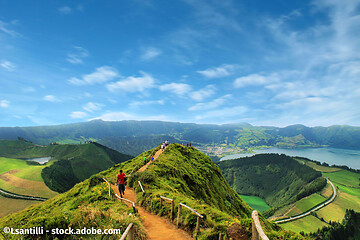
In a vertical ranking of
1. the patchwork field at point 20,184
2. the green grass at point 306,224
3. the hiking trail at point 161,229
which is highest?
the hiking trail at point 161,229

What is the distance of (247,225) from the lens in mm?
7379

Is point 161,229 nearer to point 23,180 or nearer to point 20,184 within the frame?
point 20,184

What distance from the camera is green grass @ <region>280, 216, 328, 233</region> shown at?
119650mm

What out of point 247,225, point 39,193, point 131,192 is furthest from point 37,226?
point 39,193

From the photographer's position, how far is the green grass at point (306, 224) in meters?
120

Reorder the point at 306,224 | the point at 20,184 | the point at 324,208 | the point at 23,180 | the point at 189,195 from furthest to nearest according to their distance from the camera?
the point at 324,208 < the point at 23,180 < the point at 20,184 < the point at 306,224 < the point at 189,195

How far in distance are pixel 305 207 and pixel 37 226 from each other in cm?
19843

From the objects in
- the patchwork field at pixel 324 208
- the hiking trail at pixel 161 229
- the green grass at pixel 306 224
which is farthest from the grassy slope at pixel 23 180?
the patchwork field at pixel 324 208

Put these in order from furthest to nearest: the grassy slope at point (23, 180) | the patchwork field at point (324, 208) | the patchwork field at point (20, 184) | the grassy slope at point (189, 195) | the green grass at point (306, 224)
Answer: the patchwork field at point (324, 208) < the grassy slope at point (23, 180) < the green grass at point (306, 224) < the patchwork field at point (20, 184) < the grassy slope at point (189, 195)

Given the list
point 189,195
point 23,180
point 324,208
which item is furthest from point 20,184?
point 324,208

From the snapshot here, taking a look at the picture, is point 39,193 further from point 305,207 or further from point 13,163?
point 305,207

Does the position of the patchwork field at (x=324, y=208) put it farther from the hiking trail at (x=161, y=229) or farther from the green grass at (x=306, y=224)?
the hiking trail at (x=161, y=229)

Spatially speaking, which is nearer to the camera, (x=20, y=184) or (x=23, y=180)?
(x=20, y=184)

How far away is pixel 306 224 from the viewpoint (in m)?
126
